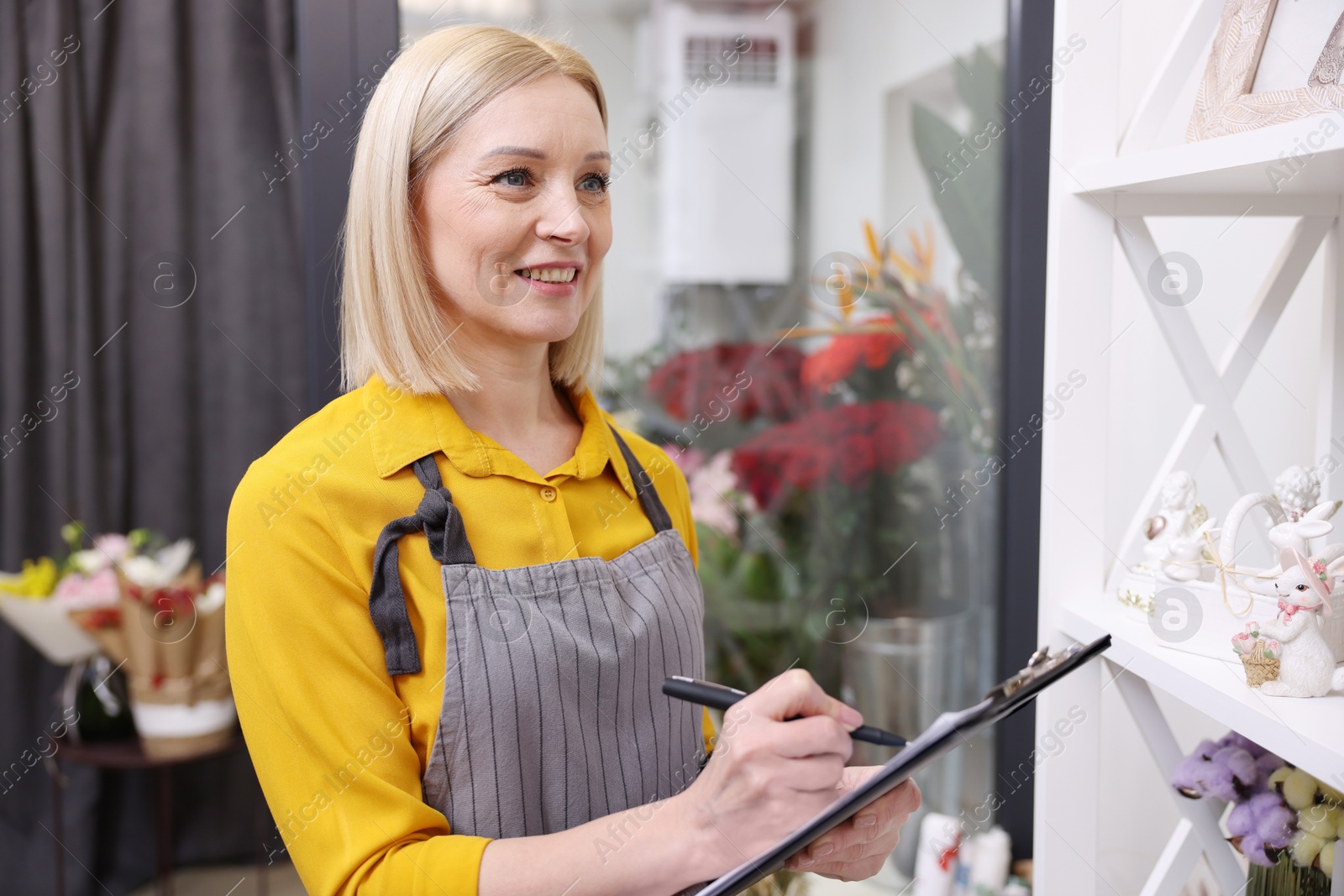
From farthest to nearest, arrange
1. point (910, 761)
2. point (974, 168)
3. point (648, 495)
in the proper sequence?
point (974, 168), point (648, 495), point (910, 761)

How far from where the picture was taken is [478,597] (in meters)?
0.86

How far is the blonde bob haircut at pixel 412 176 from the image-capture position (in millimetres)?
873

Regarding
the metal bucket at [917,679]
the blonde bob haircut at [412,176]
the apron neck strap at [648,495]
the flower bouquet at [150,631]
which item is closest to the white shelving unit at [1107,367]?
the apron neck strap at [648,495]

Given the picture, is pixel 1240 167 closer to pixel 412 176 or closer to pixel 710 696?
pixel 710 696

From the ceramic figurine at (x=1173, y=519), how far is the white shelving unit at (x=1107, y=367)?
3cm

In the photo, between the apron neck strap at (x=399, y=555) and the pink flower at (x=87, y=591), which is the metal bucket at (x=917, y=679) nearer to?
the apron neck strap at (x=399, y=555)

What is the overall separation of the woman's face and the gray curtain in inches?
50.8

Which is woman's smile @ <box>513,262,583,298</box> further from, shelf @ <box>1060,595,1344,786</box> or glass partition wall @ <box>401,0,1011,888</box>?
glass partition wall @ <box>401,0,1011,888</box>

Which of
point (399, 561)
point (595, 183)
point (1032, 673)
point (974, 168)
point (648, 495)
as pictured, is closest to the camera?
point (1032, 673)

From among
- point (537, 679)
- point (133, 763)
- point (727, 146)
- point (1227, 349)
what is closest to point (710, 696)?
point (537, 679)

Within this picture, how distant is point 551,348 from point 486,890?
546mm

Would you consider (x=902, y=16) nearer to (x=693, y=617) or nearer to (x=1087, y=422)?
(x=1087, y=422)

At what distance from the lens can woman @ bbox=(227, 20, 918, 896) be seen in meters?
0.78

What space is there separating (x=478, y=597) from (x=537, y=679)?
3.4 inches
